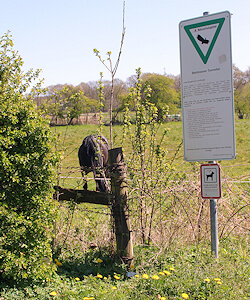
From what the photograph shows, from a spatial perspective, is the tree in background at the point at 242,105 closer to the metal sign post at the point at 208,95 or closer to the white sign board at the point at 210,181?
the metal sign post at the point at 208,95

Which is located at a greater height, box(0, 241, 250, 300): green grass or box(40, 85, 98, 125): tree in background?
box(40, 85, 98, 125): tree in background

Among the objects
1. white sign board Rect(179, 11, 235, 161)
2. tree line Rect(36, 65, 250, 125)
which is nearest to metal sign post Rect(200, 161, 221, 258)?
white sign board Rect(179, 11, 235, 161)

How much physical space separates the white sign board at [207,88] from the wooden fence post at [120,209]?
866 mm

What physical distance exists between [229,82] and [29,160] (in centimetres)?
246

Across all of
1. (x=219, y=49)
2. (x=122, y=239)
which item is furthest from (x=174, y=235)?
(x=219, y=49)

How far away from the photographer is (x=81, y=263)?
464 cm

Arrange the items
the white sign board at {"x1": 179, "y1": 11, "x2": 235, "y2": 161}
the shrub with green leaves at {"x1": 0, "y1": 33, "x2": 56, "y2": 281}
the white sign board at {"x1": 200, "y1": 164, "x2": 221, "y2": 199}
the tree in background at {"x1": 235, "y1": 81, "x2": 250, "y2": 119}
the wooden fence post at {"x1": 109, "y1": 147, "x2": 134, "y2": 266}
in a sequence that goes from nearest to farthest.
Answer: the shrub with green leaves at {"x1": 0, "y1": 33, "x2": 56, "y2": 281} → the white sign board at {"x1": 179, "y1": 11, "x2": 235, "y2": 161} → the white sign board at {"x1": 200, "y1": 164, "x2": 221, "y2": 199} → the wooden fence post at {"x1": 109, "y1": 147, "x2": 134, "y2": 266} → the tree in background at {"x1": 235, "y1": 81, "x2": 250, "y2": 119}

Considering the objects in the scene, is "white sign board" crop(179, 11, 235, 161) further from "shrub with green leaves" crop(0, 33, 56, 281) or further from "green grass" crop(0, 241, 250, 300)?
"shrub with green leaves" crop(0, 33, 56, 281)

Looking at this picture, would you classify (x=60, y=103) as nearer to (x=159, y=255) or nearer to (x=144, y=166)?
(x=144, y=166)

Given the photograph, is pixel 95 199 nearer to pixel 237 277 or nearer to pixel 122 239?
pixel 122 239

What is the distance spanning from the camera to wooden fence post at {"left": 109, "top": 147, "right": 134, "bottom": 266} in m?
4.57

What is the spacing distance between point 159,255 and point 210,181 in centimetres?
115

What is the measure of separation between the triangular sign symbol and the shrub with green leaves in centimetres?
207

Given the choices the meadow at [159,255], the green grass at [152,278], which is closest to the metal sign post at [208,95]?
the green grass at [152,278]
